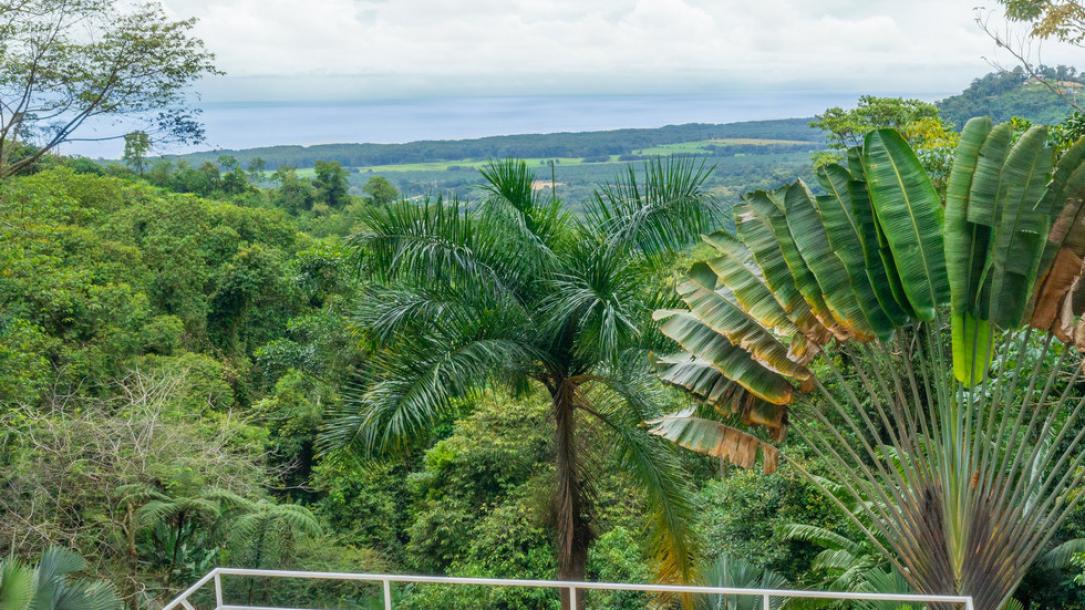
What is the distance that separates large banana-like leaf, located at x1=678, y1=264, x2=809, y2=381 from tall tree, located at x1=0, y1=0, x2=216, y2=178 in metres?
9.64

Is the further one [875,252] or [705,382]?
[705,382]

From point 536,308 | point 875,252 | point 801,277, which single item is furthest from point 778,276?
point 536,308

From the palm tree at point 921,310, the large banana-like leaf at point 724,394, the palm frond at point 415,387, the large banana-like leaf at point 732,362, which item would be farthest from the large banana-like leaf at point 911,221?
the palm frond at point 415,387

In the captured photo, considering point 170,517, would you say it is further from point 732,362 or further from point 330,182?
point 330,182

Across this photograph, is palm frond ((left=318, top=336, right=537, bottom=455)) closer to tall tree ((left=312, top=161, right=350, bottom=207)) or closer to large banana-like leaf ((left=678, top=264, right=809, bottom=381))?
large banana-like leaf ((left=678, top=264, right=809, bottom=381))

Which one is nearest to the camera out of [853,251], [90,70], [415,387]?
[853,251]

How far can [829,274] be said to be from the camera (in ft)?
19.7

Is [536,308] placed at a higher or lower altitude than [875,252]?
lower

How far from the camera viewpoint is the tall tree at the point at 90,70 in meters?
12.8

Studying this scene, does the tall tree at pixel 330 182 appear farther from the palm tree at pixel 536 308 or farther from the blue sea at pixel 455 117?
the palm tree at pixel 536 308

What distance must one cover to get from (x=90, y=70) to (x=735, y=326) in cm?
1169

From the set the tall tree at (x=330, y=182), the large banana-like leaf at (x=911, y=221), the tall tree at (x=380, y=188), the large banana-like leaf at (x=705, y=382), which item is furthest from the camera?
the tall tree at (x=330, y=182)

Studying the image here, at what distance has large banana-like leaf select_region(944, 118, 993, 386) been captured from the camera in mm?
5598

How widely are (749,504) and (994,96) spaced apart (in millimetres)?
16175
